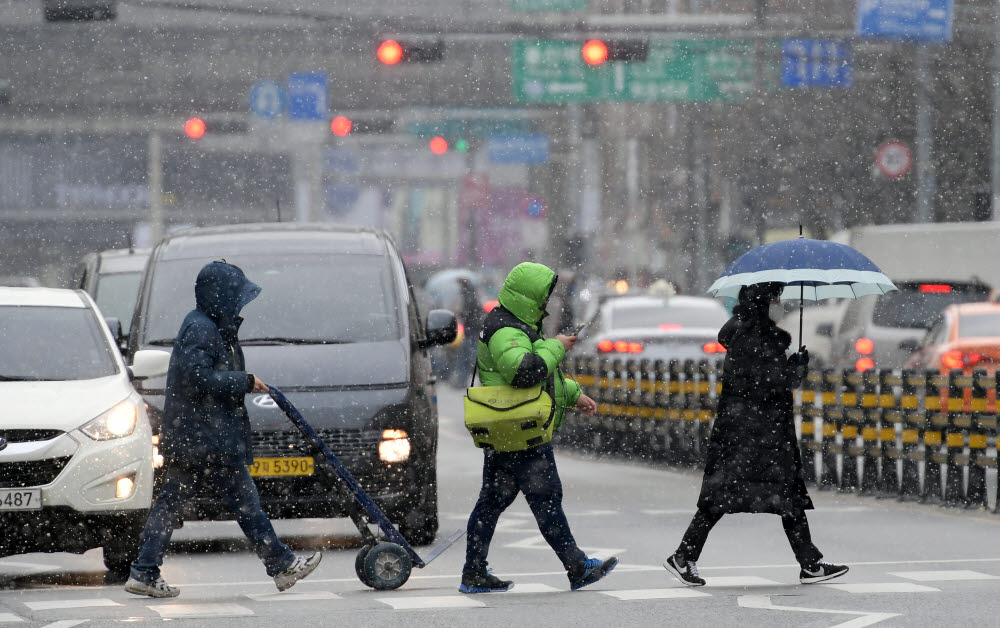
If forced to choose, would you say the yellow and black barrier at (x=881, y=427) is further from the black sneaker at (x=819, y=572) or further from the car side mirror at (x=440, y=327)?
the black sneaker at (x=819, y=572)

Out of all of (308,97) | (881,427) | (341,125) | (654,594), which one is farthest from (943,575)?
(308,97)

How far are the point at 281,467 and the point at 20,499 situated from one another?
81.8 inches

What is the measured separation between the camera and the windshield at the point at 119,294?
18.7 meters

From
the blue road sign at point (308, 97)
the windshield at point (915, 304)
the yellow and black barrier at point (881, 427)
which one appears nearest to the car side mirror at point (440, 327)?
the yellow and black barrier at point (881, 427)

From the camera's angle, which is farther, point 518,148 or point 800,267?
point 518,148

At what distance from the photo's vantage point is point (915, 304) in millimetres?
27734

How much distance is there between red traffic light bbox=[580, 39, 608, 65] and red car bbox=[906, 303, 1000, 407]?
5.39 m

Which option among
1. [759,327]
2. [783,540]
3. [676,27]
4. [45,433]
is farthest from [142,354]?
[676,27]

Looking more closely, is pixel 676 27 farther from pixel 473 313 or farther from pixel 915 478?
pixel 915 478

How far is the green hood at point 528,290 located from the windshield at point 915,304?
1825cm

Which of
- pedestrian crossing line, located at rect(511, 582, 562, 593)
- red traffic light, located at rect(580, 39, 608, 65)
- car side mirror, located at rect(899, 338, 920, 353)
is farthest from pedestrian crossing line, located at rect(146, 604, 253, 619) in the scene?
red traffic light, located at rect(580, 39, 608, 65)

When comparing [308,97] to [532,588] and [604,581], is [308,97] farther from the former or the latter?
[532,588]

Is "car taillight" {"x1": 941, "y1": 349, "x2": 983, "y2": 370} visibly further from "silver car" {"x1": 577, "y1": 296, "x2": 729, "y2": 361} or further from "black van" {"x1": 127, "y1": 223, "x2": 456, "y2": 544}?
"black van" {"x1": 127, "y1": 223, "x2": 456, "y2": 544}

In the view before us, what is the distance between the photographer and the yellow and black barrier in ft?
49.2
